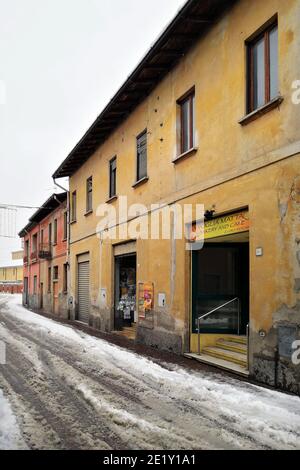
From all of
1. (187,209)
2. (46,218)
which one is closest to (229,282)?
(187,209)

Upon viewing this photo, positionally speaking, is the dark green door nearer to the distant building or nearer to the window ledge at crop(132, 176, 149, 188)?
the window ledge at crop(132, 176, 149, 188)

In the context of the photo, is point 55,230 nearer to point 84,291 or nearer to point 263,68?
point 84,291

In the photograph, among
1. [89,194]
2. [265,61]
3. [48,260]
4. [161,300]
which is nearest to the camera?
[265,61]

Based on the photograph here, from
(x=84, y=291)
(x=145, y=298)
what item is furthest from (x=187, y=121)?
(x=84, y=291)

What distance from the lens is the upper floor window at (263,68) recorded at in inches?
305

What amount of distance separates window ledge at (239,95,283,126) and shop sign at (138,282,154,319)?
17.9 ft

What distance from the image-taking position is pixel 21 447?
4582mm

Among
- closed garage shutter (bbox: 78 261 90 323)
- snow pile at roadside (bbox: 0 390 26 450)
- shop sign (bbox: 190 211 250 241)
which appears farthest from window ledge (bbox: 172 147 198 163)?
closed garage shutter (bbox: 78 261 90 323)

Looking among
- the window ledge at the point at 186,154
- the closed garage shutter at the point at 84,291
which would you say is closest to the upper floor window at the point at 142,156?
the window ledge at the point at 186,154

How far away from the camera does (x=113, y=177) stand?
1619cm

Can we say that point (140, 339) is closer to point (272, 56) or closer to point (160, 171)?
point (160, 171)

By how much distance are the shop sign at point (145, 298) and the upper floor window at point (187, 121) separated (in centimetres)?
375

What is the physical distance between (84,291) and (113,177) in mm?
5874
